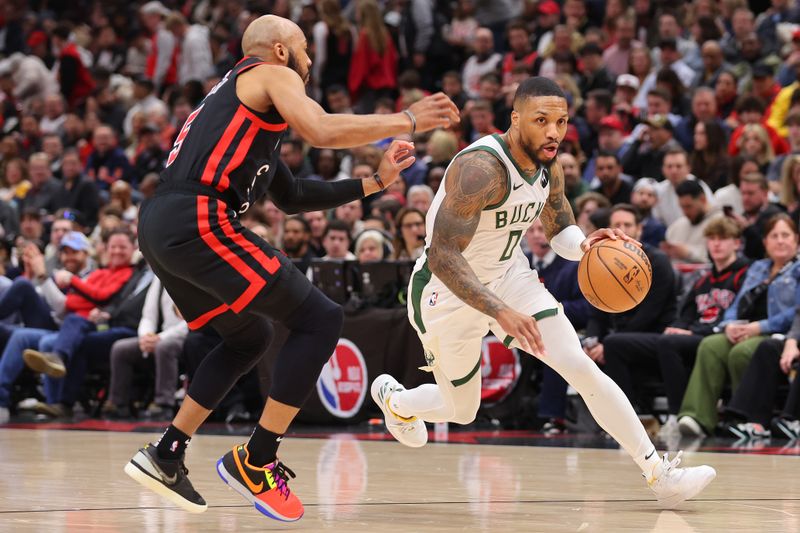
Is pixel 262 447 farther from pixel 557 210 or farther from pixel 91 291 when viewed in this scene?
pixel 91 291

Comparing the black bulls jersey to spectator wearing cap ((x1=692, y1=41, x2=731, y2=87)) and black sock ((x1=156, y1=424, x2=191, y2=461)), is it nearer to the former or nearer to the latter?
black sock ((x1=156, y1=424, x2=191, y2=461))

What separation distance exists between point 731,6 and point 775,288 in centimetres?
676

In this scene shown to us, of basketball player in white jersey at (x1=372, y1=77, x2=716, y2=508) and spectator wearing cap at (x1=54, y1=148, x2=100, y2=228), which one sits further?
spectator wearing cap at (x1=54, y1=148, x2=100, y2=228)

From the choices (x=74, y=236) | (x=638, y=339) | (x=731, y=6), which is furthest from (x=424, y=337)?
(x=731, y=6)

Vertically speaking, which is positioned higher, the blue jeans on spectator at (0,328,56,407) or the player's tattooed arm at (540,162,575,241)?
the player's tattooed arm at (540,162,575,241)

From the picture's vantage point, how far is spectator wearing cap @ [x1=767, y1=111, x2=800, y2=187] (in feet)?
36.9

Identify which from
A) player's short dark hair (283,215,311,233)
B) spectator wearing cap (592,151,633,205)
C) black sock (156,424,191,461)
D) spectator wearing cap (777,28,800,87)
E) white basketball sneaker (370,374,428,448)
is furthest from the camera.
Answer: spectator wearing cap (777,28,800,87)

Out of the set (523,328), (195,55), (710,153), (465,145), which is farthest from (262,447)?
(195,55)

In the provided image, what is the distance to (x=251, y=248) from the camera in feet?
16.5

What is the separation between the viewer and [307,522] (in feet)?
16.4

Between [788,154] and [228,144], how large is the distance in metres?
7.71

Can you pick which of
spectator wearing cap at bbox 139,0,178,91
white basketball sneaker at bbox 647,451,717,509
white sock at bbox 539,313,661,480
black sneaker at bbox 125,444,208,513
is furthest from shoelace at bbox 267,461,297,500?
spectator wearing cap at bbox 139,0,178,91

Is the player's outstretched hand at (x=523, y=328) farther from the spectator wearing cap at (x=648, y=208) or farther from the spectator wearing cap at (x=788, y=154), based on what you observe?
the spectator wearing cap at (x=788, y=154)

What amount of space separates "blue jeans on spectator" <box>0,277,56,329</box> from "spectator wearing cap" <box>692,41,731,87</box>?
7449mm
